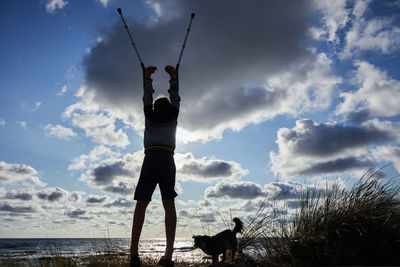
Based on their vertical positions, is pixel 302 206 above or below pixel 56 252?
above

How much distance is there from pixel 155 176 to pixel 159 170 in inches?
4.4

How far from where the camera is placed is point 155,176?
13.5 feet

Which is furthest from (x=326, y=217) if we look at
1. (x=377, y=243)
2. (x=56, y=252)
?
(x=56, y=252)

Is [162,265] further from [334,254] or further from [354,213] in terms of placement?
[354,213]

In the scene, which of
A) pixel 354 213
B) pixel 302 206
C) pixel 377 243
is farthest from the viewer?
pixel 302 206

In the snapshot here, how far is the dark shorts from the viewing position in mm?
4090

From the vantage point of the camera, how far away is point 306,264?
3.66 meters

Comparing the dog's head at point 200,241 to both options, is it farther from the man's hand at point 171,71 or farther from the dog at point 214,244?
the man's hand at point 171,71

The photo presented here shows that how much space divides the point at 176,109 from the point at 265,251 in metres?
2.60

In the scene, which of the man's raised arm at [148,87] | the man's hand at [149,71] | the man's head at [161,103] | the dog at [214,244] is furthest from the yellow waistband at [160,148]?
the dog at [214,244]

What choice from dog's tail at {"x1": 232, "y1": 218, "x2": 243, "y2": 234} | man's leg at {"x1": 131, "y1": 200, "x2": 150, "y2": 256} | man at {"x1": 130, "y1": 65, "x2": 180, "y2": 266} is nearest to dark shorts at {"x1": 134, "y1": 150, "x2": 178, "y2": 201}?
man at {"x1": 130, "y1": 65, "x2": 180, "y2": 266}

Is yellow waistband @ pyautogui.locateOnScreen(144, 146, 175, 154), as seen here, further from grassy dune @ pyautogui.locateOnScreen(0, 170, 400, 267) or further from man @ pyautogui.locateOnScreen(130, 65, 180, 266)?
grassy dune @ pyautogui.locateOnScreen(0, 170, 400, 267)

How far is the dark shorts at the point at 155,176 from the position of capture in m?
4.09

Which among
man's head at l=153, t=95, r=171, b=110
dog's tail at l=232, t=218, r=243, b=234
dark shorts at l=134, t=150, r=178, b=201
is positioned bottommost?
dog's tail at l=232, t=218, r=243, b=234
